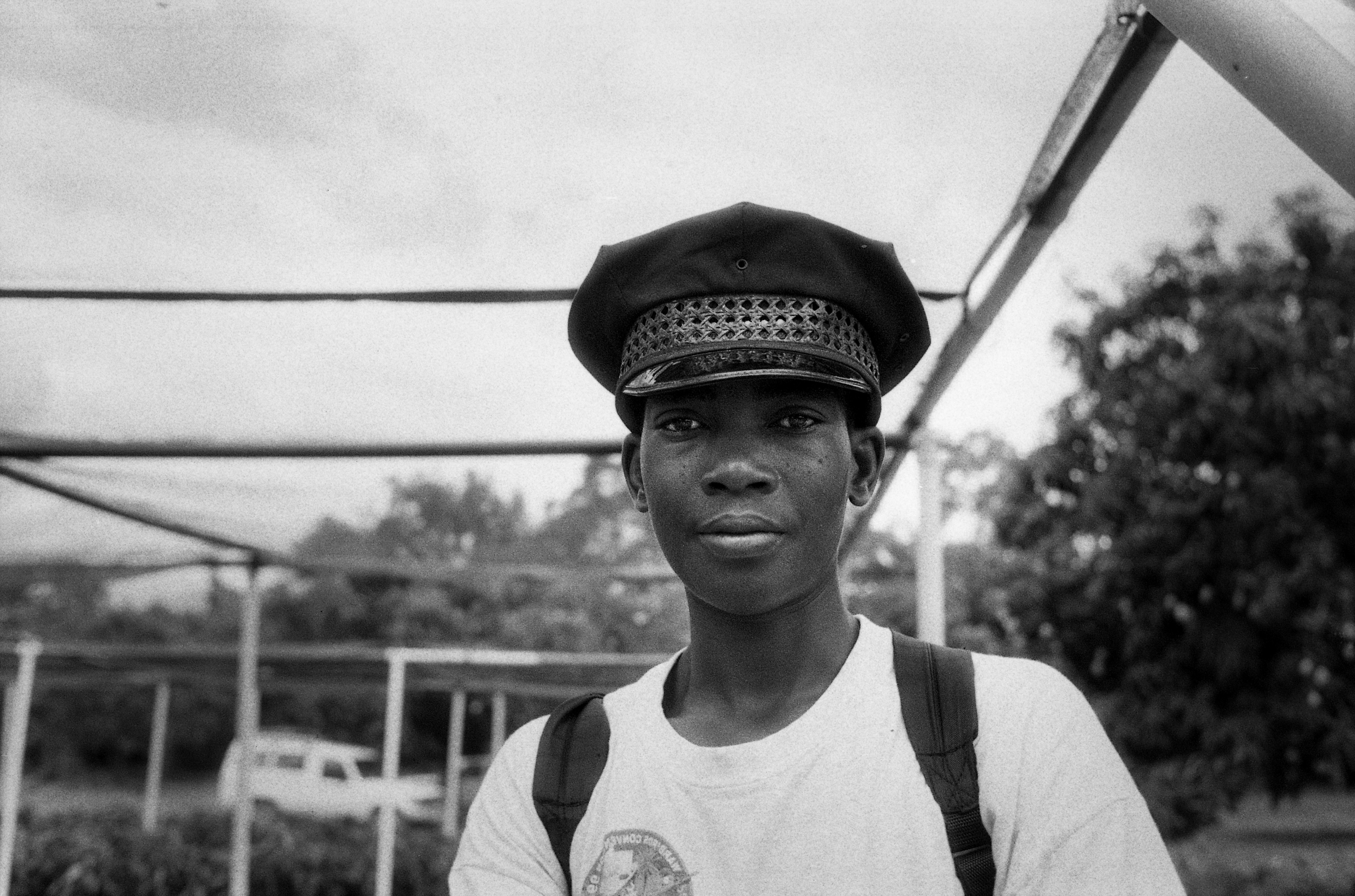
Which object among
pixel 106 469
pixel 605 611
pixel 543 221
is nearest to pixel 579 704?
pixel 543 221

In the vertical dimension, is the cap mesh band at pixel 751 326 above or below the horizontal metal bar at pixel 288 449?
below

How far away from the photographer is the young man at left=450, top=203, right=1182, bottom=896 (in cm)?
134

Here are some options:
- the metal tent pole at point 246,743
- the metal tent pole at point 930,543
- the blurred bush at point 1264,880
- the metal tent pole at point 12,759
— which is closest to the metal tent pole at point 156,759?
the metal tent pole at point 12,759

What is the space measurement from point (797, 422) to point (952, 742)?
1.35 ft

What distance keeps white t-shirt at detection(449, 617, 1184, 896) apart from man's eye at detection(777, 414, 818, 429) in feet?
0.94

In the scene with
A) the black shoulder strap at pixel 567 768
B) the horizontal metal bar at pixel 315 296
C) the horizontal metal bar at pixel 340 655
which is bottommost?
the black shoulder strap at pixel 567 768

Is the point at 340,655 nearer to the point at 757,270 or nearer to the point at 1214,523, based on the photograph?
the point at 1214,523

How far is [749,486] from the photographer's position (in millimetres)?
1480

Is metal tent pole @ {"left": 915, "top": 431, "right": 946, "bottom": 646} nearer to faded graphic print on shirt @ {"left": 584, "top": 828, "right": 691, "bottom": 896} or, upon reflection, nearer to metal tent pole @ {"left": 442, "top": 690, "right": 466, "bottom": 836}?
faded graphic print on shirt @ {"left": 584, "top": 828, "right": 691, "bottom": 896}

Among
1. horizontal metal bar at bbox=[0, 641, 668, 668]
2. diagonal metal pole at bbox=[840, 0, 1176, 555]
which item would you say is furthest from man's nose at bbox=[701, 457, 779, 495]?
horizontal metal bar at bbox=[0, 641, 668, 668]

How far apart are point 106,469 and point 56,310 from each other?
1523mm

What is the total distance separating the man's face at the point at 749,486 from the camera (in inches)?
58.2

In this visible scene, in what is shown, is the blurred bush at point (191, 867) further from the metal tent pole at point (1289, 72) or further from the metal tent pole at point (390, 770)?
the metal tent pole at point (1289, 72)

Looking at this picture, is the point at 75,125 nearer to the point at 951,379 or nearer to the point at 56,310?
the point at 56,310
